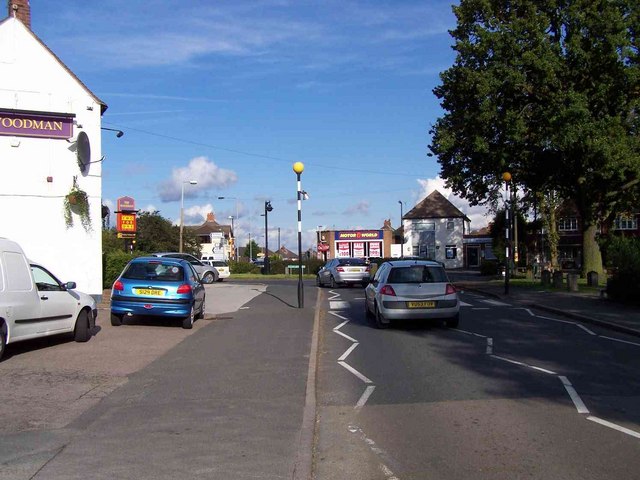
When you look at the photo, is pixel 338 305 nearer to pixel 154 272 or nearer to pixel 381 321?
pixel 381 321

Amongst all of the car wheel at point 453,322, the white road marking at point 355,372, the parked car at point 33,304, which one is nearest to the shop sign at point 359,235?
the car wheel at point 453,322

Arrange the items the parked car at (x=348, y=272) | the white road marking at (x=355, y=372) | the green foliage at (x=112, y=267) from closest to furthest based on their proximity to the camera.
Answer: the white road marking at (x=355, y=372) < the green foliage at (x=112, y=267) < the parked car at (x=348, y=272)

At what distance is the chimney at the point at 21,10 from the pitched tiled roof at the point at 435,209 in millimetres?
63094

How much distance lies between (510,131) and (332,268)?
10.0 meters

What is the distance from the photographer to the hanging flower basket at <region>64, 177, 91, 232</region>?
18141 mm

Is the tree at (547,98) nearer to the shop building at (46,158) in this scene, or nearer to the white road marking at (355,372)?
the shop building at (46,158)

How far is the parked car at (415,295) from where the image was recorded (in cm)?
1422

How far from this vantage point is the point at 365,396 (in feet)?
26.0

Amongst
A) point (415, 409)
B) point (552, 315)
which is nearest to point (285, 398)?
point (415, 409)

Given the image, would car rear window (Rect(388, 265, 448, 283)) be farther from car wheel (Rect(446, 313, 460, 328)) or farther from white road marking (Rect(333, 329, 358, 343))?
white road marking (Rect(333, 329, 358, 343))

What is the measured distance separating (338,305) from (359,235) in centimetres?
5622

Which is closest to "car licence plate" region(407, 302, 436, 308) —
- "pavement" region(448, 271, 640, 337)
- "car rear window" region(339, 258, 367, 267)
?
"pavement" region(448, 271, 640, 337)

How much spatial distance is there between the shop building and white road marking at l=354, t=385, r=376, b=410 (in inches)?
491

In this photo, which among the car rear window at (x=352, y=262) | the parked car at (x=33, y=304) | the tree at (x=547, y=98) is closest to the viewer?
the parked car at (x=33, y=304)
